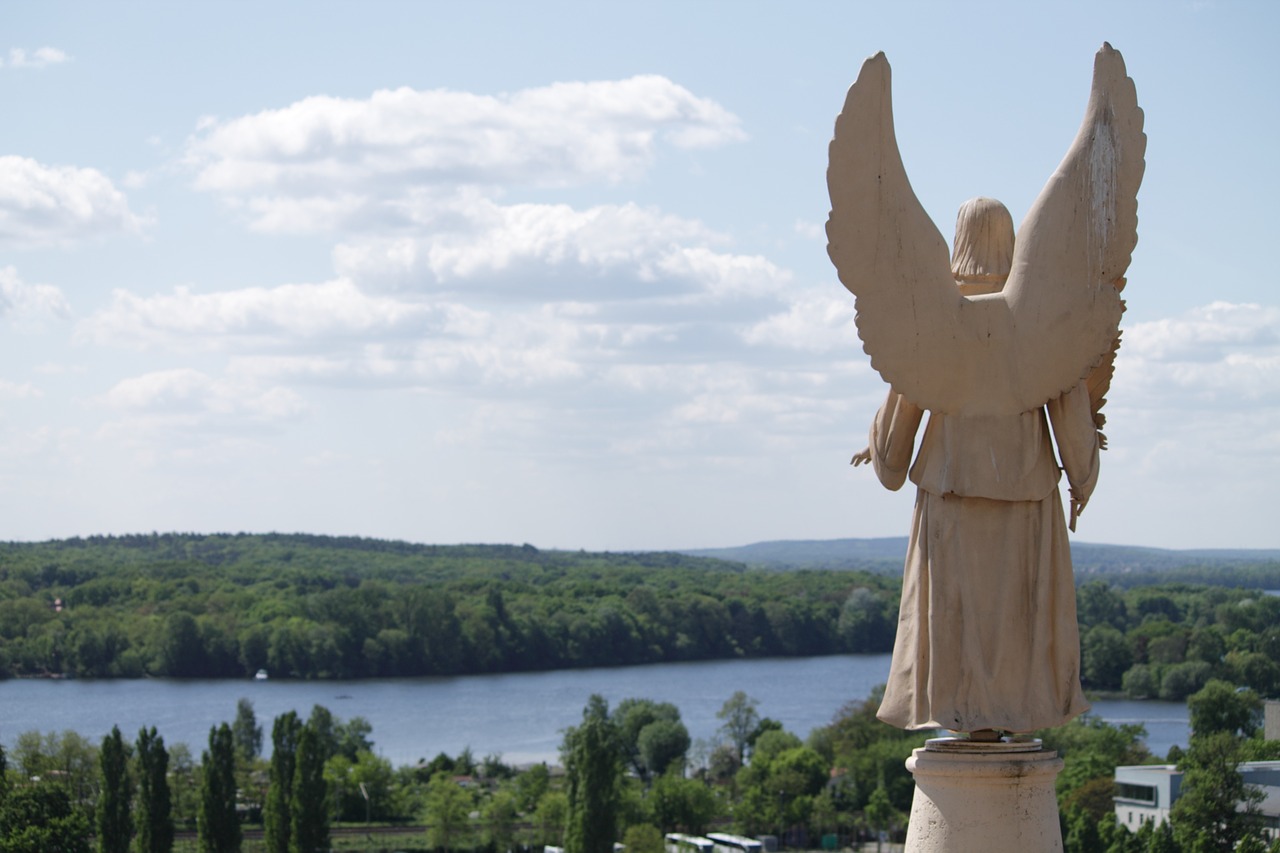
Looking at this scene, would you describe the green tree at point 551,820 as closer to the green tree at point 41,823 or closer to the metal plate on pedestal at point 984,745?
the green tree at point 41,823

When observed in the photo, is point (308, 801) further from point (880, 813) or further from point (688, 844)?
point (880, 813)

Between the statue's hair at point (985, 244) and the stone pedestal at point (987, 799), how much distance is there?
7.80 feet

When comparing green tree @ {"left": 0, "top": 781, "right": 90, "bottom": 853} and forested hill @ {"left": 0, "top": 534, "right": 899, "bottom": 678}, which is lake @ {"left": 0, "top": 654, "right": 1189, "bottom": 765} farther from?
green tree @ {"left": 0, "top": 781, "right": 90, "bottom": 853}

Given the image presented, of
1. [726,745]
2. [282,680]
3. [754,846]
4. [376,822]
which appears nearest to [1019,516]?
[754,846]

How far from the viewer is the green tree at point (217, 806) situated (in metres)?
57.1

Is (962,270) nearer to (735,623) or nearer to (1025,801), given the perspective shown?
(1025,801)

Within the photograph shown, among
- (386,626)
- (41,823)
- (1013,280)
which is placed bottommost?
(41,823)

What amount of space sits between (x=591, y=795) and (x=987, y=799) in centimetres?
4881

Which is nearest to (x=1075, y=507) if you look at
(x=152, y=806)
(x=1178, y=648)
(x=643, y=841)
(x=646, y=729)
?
(x=152, y=806)

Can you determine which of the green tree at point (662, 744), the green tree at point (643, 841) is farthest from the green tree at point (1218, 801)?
the green tree at point (662, 744)

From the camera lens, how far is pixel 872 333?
9078mm

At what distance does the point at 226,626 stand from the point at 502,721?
48256 millimetres

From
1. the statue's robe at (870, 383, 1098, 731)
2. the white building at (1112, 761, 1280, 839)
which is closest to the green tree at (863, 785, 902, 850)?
the white building at (1112, 761, 1280, 839)

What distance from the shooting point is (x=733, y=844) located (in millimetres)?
76125
